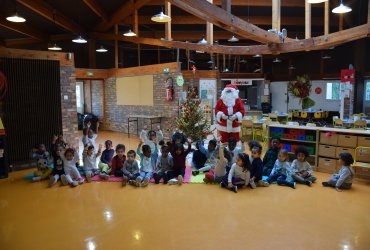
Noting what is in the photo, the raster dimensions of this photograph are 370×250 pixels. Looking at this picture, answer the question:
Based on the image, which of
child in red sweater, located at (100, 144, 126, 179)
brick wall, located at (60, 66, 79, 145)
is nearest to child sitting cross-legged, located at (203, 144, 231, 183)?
child in red sweater, located at (100, 144, 126, 179)

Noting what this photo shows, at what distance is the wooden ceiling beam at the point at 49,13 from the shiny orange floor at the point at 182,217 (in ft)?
19.6

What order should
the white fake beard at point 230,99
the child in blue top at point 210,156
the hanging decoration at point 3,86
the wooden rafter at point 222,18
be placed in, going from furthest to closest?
the white fake beard at point 230,99 < the hanging decoration at point 3,86 < the child in blue top at point 210,156 < the wooden rafter at point 222,18

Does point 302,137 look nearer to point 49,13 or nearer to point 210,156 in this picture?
point 210,156

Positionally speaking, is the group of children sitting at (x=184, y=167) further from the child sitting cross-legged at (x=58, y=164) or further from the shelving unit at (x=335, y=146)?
the shelving unit at (x=335, y=146)

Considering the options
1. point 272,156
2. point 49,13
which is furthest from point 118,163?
point 49,13

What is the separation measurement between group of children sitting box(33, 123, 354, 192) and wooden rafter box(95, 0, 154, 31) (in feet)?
17.5

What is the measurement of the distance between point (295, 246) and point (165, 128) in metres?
7.99

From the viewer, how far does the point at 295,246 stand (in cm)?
362

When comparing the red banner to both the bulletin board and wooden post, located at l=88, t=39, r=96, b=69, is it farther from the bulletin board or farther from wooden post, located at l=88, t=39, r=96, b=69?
wooden post, located at l=88, t=39, r=96, b=69

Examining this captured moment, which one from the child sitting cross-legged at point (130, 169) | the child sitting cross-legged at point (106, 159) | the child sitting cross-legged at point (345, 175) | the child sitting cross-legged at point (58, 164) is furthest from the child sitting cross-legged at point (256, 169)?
the child sitting cross-legged at point (58, 164)

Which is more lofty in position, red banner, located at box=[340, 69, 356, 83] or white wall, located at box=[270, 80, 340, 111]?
red banner, located at box=[340, 69, 356, 83]

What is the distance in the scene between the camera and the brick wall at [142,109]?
10992 mm

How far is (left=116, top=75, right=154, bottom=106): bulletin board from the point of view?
1176cm

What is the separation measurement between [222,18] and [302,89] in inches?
422
